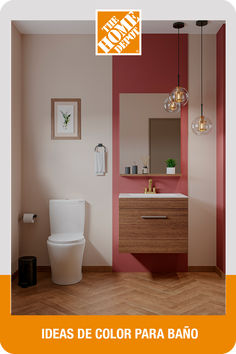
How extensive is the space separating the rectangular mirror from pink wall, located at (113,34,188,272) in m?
0.07

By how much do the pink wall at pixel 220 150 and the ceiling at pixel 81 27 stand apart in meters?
0.21

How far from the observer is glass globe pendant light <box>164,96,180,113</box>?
3.00 metres

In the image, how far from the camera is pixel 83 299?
253cm

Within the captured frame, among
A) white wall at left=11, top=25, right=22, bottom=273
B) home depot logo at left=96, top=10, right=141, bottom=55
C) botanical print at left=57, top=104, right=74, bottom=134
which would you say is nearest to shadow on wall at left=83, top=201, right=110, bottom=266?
white wall at left=11, top=25, right=22, bottom=273

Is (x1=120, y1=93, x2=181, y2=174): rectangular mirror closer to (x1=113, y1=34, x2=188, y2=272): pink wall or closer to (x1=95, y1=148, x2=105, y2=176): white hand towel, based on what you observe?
(x1=113, y1=34, x2=188, y2=272): pink wall

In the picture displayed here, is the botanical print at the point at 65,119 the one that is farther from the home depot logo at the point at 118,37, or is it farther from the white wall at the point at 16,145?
the home depot logo at the point at 118,37

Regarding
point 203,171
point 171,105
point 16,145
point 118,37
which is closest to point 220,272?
point 203,171

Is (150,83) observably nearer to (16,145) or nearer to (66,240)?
(16,145)

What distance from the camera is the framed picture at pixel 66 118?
3.19m

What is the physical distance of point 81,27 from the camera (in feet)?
9.83

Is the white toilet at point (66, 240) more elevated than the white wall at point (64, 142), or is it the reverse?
the white wall at point (64, 142)

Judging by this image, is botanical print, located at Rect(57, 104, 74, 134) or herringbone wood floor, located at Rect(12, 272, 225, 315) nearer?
herringbone wood floor, located at Rect(12, 272, 225, 315)

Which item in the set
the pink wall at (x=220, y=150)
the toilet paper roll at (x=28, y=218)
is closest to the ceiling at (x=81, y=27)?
the pink wall at (x=220, y=150)

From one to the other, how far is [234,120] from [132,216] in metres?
1.60
